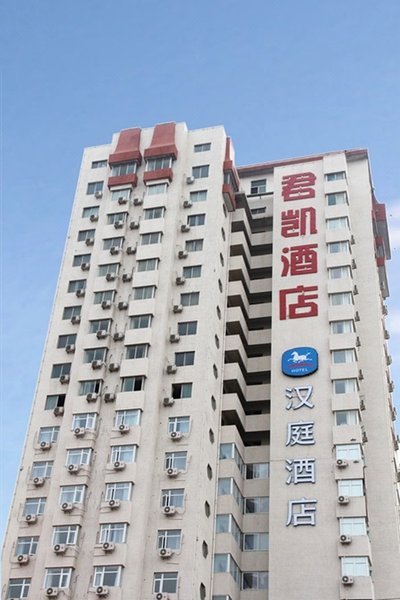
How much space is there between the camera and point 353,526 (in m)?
34.0

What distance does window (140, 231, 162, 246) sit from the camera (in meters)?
42.9

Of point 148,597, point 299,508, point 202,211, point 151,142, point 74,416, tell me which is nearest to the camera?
point 148,597

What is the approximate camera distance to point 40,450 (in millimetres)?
37250

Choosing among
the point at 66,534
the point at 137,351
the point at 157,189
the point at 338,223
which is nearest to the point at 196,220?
the point at 157,189

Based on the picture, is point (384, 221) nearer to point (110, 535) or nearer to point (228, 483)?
point (228, 483)

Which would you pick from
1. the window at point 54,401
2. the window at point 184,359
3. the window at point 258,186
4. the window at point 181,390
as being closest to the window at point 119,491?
the window at point 181,390

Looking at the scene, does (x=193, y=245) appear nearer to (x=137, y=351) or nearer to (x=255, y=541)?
(x=137, y=351)

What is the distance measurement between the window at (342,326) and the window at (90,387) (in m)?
12.3

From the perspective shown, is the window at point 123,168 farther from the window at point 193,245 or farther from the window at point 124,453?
the window at point 124,453

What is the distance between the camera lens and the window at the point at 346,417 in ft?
122

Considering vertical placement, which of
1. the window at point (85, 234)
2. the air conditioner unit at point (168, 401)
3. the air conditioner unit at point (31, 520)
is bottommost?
the air conditioner unit at point (31, 520)

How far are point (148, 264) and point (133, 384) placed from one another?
24.4 ft

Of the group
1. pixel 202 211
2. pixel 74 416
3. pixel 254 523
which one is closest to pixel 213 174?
pixel 202 211

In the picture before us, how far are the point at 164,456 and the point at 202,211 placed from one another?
14.9 m
